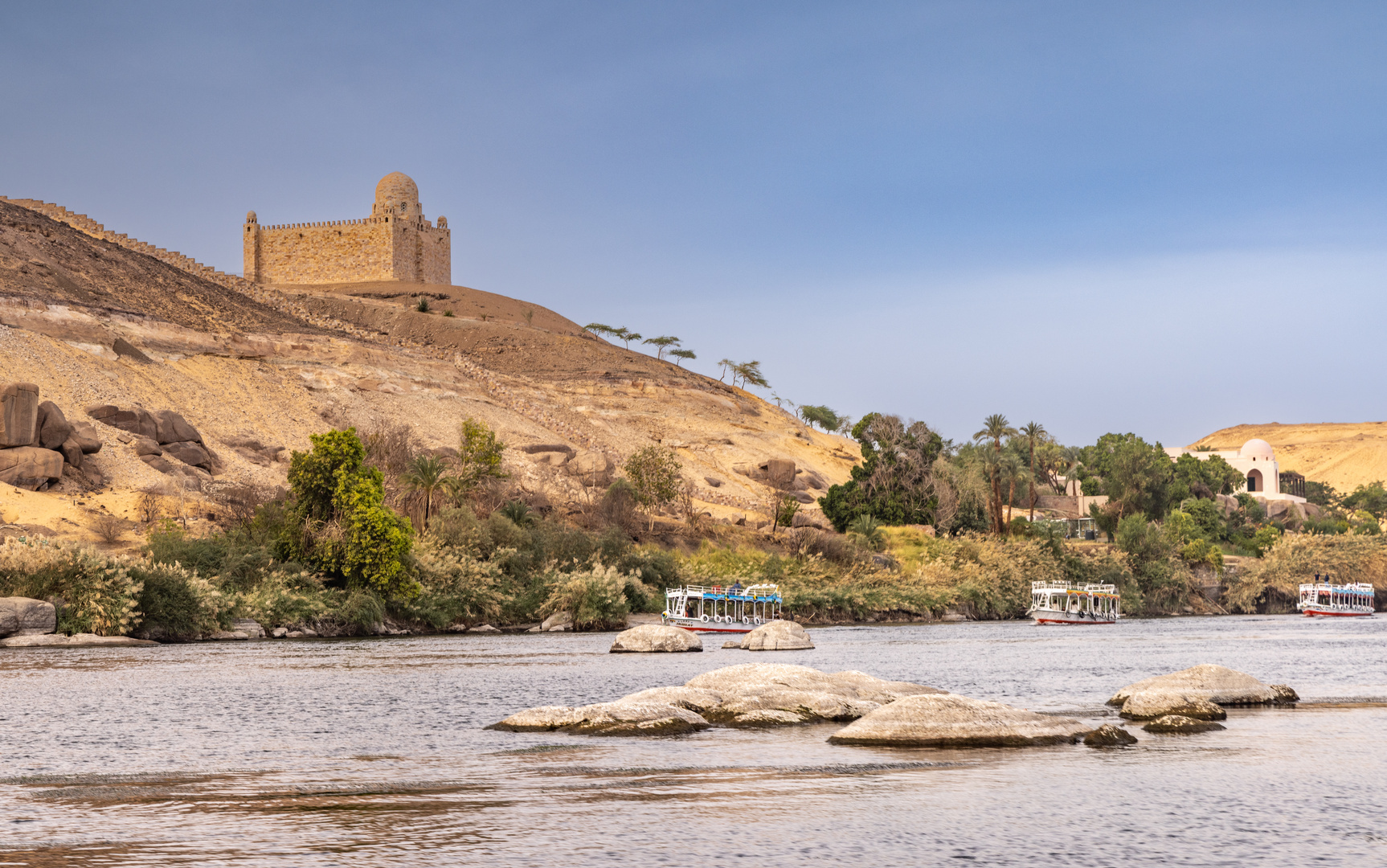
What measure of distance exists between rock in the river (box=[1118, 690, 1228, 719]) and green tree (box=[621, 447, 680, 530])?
54.7 m

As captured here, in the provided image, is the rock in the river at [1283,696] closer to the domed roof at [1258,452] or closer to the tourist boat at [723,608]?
the tourist boat at [723,608]

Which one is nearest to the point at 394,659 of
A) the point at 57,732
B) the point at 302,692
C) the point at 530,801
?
the point at 302,692

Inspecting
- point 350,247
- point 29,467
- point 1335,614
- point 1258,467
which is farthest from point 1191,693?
point 1258,467

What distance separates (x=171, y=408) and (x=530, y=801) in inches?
2596

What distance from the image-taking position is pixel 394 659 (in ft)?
117

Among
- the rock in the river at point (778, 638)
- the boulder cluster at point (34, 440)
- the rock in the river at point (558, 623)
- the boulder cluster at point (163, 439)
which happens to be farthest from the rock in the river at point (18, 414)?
the rock in the river at point (778, 638)

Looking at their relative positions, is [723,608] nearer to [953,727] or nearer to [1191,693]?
[1191,693]

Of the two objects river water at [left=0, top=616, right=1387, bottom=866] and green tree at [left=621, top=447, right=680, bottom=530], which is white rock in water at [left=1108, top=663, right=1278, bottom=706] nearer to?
river water at [left=0, top=616, right=1387, bottom=866]

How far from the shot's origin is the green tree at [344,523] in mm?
49500

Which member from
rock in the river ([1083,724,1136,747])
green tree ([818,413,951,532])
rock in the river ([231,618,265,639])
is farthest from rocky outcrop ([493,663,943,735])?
green tree ([818,413,951,532])

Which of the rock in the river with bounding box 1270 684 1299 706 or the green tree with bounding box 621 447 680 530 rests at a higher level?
the green tree with bounding box 621 447 680 530

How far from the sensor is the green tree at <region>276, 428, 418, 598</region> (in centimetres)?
4950

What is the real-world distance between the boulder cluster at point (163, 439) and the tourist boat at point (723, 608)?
923 inches

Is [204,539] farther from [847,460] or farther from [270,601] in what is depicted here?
[847,460]
